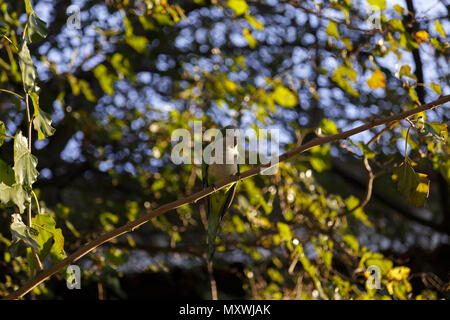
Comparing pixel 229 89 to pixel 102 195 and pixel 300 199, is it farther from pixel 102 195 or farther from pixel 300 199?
pixel 102 195

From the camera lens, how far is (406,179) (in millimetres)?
1395

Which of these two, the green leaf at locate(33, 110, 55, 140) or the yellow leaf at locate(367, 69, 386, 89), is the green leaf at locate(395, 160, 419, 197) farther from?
the green leaf at locate(33, 110, 55, 140)

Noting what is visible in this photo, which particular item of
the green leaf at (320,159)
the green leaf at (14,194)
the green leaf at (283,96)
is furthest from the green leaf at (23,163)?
the green leaf at (283,96)

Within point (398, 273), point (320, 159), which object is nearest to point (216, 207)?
point (320, 159)

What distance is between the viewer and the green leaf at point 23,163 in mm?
1161

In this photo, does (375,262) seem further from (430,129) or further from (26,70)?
(26,70)

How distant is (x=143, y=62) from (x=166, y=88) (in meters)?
0.49

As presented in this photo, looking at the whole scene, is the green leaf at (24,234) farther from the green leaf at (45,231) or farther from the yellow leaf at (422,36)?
the yellow leaf at (422,36)

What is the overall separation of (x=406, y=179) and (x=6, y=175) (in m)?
1.09

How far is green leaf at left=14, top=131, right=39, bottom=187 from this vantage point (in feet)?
3.81

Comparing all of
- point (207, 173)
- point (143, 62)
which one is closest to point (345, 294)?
point (207, 173)

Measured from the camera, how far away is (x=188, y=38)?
4.50 meters

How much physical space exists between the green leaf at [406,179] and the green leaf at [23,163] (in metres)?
1.00

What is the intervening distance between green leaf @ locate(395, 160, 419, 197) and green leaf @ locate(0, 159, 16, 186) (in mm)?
1050
